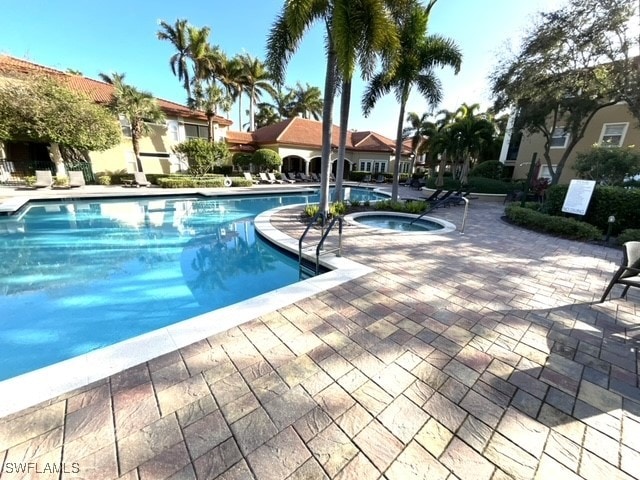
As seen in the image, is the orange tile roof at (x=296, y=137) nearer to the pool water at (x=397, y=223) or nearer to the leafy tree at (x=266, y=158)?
the leafy tree at (x=266, y=158)

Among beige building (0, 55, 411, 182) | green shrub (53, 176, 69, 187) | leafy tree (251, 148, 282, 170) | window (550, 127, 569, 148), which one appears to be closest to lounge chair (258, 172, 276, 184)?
leafy tree (251, 148, 282, 170)

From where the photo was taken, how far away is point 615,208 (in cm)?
788

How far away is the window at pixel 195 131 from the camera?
71.2 ft

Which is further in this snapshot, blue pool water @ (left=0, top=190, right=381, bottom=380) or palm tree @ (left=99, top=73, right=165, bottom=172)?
palm tree @ (left=99, top=73, right=165, bottom=172)

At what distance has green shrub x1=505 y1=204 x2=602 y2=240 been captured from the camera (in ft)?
24.5

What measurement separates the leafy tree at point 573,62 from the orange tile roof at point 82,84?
20505mm

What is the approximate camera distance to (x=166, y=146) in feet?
68.0

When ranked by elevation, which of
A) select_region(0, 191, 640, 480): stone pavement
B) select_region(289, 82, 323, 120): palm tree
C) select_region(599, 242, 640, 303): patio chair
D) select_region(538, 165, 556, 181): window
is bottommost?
select_region(0, 191, 640, 480): stone pavement

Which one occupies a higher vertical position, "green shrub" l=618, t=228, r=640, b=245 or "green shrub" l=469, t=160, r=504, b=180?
"green shrub" l=469, t=160, r=504, b=180

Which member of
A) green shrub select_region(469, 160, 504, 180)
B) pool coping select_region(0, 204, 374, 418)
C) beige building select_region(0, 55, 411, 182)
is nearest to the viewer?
pool coping select_region(0, 204, 374, 418)

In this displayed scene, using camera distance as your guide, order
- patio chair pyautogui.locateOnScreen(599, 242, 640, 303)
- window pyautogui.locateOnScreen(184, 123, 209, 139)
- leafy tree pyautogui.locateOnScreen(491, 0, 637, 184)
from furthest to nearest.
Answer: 1. window pyautogui.locateOnScreen(184, 123, 209, 139)
2. leafy tree pyautogui.locateOnScreen(491, 0, 637, 184)
3. patio chair pyautogui.locateOnScreen(599, 242, 640, 303)

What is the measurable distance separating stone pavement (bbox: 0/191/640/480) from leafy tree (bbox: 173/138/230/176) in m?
18.5

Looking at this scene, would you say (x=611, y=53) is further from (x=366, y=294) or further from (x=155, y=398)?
(x=155, y=398)

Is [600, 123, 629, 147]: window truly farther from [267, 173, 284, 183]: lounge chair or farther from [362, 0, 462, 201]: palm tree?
[267, 173, 284, 183]: lounge chair
